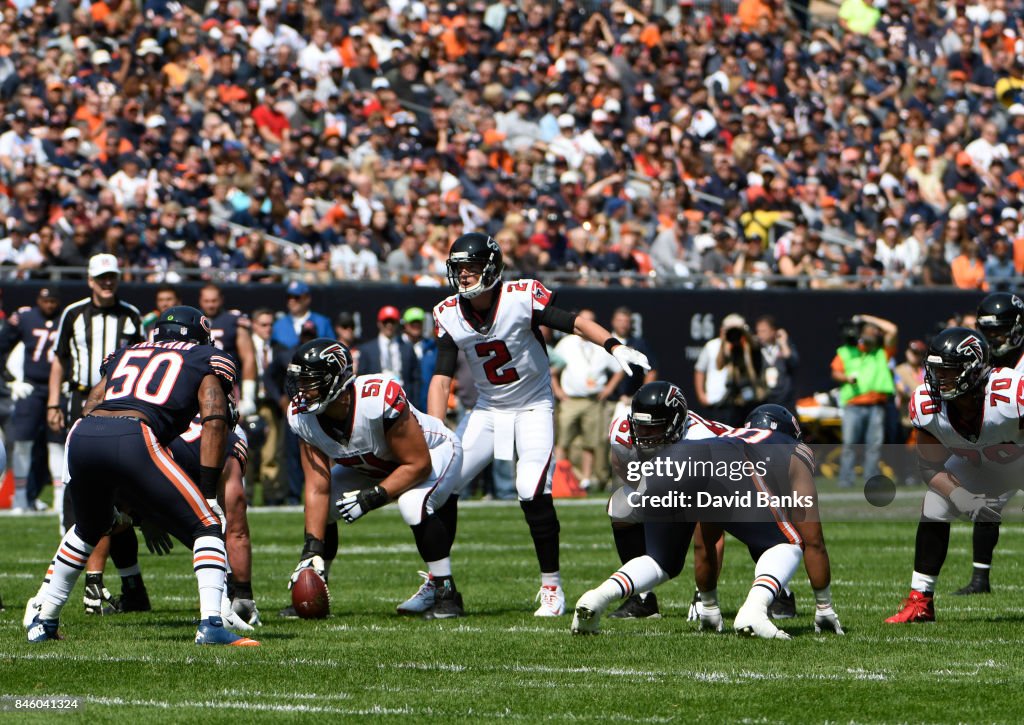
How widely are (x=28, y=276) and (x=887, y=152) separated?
40.2 feet

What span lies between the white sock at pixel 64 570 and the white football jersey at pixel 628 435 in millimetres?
2486

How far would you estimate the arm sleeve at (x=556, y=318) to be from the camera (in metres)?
9.02

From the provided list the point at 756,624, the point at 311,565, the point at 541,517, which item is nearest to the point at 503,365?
the point at 541,517

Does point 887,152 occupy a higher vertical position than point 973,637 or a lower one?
higher

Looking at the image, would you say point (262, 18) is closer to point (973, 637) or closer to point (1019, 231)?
point (1019, 231)

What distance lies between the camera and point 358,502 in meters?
8.38

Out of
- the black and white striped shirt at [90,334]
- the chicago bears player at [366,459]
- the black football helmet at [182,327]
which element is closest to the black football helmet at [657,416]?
the chicago bears player at [366,459]

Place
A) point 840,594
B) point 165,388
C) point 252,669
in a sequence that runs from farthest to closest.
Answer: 1. point 840,594
2. point 165,388
3. point 252,669

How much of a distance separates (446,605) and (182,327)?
1.98m

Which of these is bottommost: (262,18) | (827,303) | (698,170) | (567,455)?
(567,455)

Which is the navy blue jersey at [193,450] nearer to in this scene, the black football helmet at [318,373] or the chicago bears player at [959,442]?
the black football helmet at [318,373]

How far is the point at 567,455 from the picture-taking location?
1795 centimetres

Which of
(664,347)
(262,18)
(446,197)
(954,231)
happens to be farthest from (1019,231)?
(262,18)

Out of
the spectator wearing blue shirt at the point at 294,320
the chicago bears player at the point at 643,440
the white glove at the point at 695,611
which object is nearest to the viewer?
the chicago bears player at the point at 643,440
